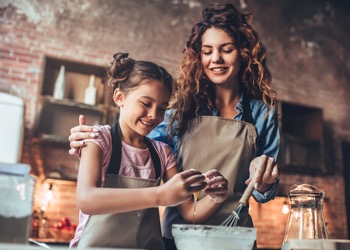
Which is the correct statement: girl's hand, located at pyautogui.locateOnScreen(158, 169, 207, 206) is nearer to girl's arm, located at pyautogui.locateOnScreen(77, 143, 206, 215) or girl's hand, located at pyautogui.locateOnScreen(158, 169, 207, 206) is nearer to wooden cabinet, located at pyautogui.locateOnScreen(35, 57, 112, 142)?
girl's arm, located at pyautogui.locateOnScreen(77, 143, 206, 215)

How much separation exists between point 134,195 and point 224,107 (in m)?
0.63

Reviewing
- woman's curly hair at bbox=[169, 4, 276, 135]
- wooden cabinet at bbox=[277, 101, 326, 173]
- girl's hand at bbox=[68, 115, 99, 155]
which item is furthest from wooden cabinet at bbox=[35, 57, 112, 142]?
girl's hand at bbox=[68, 115, 99, 155]

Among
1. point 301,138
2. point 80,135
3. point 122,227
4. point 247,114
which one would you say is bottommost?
point 122,227

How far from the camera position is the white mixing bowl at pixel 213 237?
822mm

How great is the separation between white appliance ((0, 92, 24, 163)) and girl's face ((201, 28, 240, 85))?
0.70 meters

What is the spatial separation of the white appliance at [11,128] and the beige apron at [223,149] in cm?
61

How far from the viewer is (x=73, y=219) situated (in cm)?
377

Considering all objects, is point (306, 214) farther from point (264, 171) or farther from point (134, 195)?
point (134, 195)

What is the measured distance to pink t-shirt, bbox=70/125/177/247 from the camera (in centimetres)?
103

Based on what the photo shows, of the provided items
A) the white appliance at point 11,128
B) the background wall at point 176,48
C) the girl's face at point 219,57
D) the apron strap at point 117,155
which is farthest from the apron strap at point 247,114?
the background wall at point 176,48

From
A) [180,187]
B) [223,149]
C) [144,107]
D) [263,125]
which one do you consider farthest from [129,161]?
[263,125]

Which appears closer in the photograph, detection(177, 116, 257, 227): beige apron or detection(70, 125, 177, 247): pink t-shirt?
detection(70, 125, 177, 247): pink t-shirt

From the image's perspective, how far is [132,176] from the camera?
1071 mm

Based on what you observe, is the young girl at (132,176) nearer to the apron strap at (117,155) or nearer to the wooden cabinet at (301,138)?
the apron strap at (117,155)
